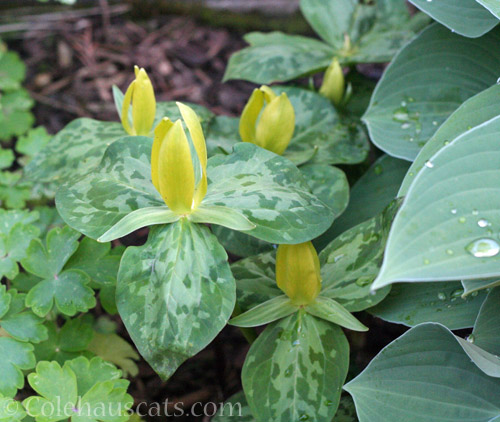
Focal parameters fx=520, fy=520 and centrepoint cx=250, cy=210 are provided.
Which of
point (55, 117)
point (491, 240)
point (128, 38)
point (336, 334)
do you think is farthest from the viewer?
point (128, 38)

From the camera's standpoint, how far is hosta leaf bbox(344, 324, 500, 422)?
30.2 inches

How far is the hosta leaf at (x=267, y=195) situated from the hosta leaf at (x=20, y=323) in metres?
0.42

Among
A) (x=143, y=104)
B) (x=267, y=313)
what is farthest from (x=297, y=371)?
(x=143, y=104)

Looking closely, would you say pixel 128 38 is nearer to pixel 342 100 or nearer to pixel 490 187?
pixel 342 100

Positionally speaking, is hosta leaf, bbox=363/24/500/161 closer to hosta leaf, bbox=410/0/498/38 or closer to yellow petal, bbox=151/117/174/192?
hosta leaf, bbox=410/0/498/38

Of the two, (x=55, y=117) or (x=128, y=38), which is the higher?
(x=128, y=38)

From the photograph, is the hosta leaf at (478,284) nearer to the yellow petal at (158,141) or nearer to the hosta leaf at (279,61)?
the yellow petal at (158,141)

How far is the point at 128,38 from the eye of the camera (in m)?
2.16

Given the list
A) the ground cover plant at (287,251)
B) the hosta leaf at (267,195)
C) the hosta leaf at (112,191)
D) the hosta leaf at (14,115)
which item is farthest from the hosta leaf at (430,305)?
the hosta leaf at (14,115)

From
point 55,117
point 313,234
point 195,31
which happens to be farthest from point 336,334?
point 195,31

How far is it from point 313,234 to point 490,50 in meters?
0.66

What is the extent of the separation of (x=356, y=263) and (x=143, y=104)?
0.49 metres

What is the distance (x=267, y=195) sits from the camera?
2.68 ft

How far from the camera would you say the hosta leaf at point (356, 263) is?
867 millimetres
